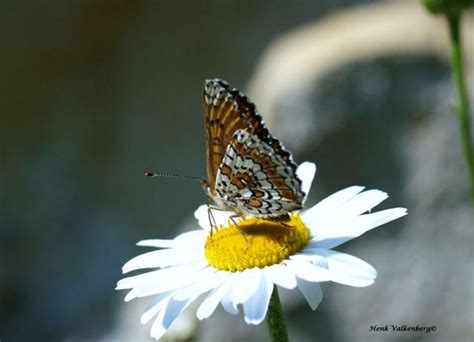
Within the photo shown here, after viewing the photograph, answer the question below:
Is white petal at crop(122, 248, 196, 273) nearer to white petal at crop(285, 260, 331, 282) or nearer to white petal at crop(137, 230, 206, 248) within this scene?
white petal at crop(137, 230, 206, 248)

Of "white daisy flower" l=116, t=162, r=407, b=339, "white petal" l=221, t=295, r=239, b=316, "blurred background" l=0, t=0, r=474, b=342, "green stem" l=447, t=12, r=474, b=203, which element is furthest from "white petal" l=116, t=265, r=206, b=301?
"blurred background" l=0, t=0, r=474, b=342

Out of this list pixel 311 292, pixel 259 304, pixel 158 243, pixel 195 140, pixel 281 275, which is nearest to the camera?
pixel 259 304

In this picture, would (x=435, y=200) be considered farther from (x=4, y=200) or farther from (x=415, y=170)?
(x=4, y=200)

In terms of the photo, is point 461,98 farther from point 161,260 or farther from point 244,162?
point 161,260

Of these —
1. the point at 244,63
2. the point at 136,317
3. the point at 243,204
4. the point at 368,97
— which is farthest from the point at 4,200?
the point at 243,204

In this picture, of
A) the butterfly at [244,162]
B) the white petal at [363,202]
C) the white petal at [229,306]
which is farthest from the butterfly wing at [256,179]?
the white petal at [229,306]

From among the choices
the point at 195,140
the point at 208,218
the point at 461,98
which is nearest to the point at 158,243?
the point at 208,218
